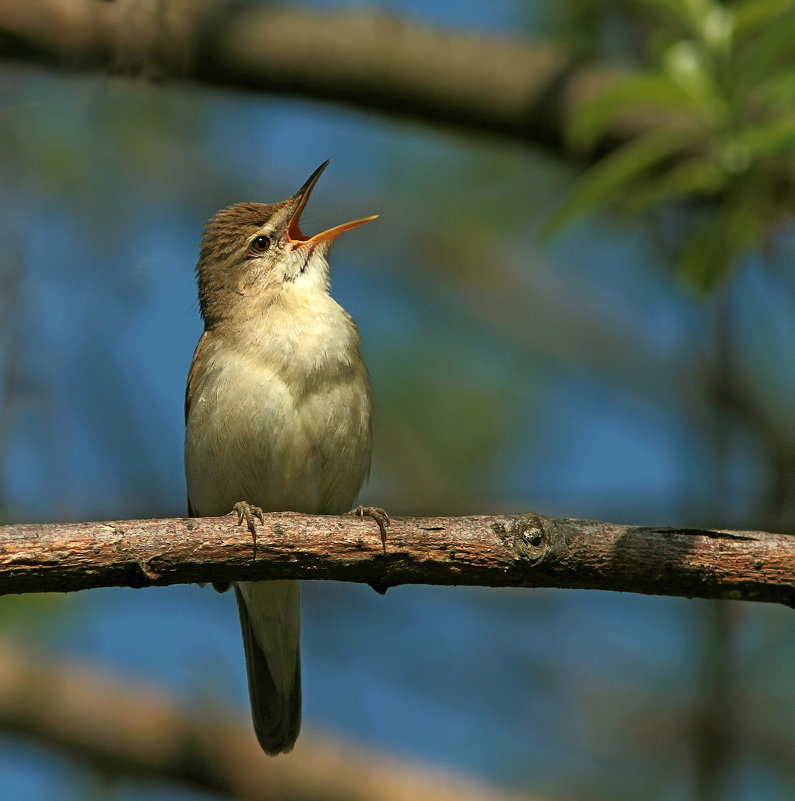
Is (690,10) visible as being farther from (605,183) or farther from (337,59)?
(337,59)

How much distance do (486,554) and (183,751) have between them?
3.11 metres

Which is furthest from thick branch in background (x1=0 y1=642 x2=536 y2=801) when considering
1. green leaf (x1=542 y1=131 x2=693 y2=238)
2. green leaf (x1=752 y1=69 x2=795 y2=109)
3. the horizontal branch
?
green leaf (x1=752 y1=69 x2=795 y2=109)

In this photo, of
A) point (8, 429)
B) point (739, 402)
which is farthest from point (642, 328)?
point (8, 429)

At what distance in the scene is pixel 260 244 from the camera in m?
6.86

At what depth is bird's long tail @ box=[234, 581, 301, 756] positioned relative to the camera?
20.9ft

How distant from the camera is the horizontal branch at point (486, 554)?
13.4ft

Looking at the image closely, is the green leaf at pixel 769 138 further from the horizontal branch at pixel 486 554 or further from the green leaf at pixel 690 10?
the horizontal branch at pixel 486 554

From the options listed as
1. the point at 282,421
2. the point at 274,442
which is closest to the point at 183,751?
the point at 274,442

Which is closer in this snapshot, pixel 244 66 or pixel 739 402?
pixel 244 66

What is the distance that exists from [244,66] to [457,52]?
127cm

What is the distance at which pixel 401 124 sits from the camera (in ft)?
22.3

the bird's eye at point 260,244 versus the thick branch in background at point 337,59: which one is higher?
the thick branch in background at point 337,59

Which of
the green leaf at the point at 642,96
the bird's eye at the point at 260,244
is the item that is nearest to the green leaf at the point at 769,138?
the green leaf at the point at 642,96

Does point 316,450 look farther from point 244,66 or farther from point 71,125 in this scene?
point 71,125
